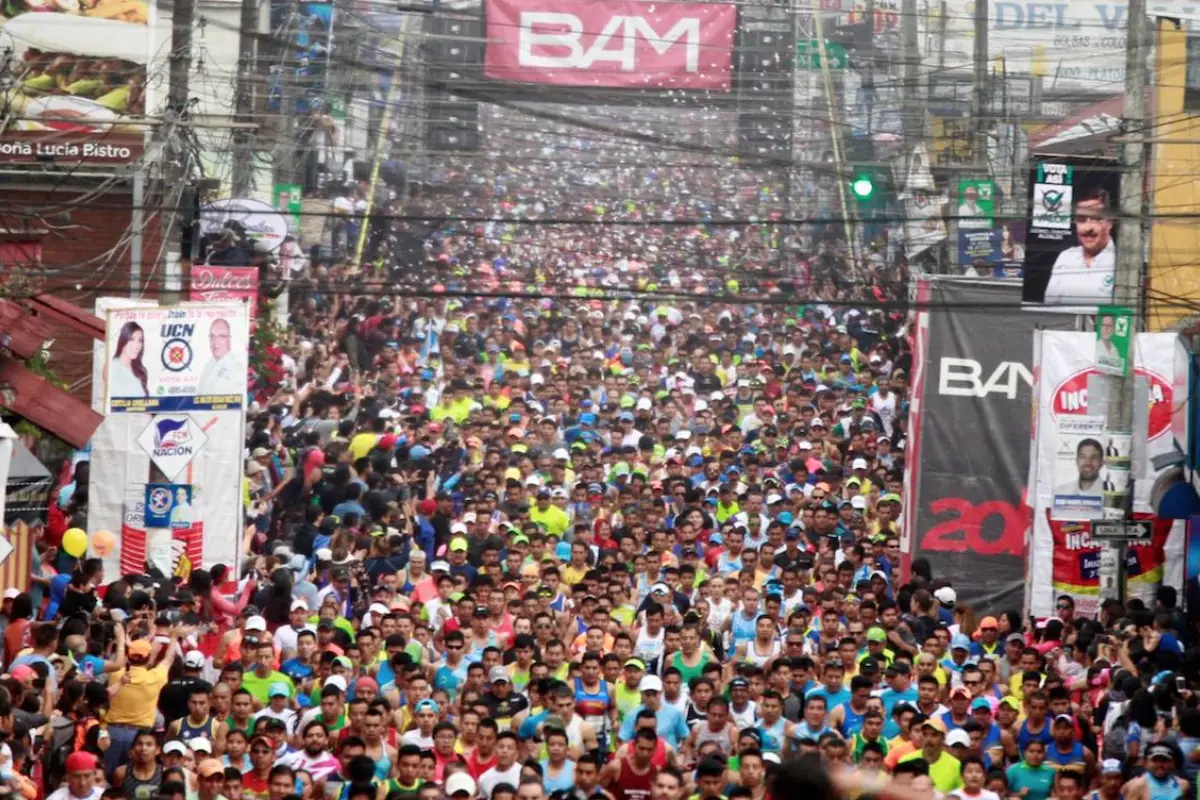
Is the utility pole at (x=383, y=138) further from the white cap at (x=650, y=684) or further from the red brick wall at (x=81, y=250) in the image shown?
the white cap at (x=650, y=684)

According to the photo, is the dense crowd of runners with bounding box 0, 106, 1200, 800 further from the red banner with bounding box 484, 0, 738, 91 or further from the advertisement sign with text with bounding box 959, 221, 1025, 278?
the red banner with bounding box 484, 0, 738, 91

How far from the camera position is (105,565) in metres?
17.3

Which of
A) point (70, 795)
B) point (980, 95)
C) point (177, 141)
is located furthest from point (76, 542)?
point (980, 95)

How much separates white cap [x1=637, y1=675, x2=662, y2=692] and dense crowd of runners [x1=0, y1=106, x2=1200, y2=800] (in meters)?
0.02

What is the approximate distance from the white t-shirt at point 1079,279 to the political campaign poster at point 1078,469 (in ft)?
4.02

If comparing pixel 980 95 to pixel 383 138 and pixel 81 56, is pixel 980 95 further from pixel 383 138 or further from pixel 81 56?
pixel 383 138

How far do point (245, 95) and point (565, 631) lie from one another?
45.1 feet

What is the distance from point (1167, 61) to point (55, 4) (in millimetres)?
15224

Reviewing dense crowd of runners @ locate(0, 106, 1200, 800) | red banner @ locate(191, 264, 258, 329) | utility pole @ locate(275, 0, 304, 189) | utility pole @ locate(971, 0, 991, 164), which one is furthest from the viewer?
utility pole @ locate(275, 0, 304, 189)

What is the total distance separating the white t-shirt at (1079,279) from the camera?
64.8 ft

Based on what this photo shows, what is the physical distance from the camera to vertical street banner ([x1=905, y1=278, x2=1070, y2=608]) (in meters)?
20.4

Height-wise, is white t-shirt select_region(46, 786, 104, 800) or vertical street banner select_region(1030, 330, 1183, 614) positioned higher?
vertical street banner select_region(1030, 330, 1183, 614)

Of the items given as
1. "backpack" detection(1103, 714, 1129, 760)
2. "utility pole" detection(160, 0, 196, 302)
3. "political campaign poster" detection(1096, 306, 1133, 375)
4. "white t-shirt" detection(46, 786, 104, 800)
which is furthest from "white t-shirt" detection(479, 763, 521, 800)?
"political campaign poster" detection(1096, 306, 1133, 375)

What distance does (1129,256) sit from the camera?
1892cm
